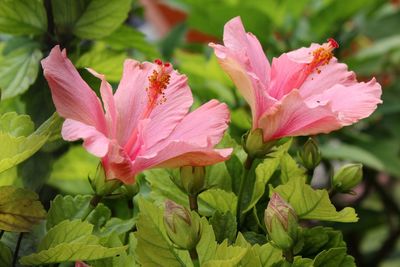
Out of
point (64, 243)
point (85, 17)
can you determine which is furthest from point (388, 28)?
point (64, 243)

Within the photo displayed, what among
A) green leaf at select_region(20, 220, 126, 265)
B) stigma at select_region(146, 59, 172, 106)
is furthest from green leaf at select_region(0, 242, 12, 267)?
stigma at select_region(146, 59, 172, 106)

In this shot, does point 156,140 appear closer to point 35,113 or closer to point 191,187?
point 191,187

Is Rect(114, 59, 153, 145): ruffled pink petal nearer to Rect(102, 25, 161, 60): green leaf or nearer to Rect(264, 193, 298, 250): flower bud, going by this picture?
Rect(264, 193, 298, 250): flower bud

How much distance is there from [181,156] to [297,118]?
8 cm

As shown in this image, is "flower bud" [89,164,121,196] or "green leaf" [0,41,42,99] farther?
"green leaf" [0,41,42,99]

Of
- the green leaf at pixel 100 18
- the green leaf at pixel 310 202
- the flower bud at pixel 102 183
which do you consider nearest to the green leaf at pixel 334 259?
the green leaf at pixel 310 202

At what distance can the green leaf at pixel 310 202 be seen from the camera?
49 cm

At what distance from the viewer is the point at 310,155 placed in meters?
0.56

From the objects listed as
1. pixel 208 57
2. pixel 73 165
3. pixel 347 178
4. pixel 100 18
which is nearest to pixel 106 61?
pixel 100 18

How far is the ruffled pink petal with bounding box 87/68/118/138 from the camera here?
501mm

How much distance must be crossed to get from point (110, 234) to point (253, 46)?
0.49ft

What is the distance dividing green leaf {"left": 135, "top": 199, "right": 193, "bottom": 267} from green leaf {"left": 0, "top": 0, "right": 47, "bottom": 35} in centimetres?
26

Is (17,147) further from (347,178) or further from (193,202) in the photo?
(347,178)

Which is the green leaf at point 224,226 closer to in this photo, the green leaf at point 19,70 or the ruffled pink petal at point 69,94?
the ruffled pink petal at point 69,94
